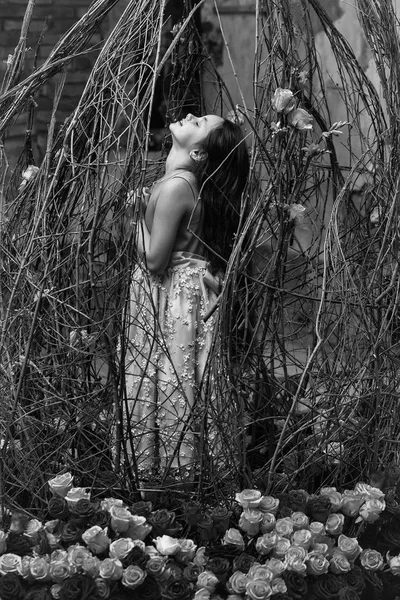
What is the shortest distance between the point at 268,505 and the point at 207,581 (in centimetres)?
22

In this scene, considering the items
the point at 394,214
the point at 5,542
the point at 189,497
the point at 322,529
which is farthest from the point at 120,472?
the point at 394,214

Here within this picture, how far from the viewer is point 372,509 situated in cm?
236

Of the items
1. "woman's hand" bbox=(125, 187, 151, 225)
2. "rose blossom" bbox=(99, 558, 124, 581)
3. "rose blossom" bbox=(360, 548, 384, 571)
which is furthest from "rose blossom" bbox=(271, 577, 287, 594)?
"woman's hand" bbox=(125, 187, 151, 225)

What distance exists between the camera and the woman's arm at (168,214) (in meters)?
2.88

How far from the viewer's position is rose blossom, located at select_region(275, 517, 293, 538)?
2.30 m

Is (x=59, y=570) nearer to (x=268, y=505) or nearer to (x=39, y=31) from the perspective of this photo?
(x=268, y=505)

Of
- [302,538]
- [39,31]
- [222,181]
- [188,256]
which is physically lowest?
[302,538]

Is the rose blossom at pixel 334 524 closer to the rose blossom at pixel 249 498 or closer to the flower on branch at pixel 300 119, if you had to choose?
the rose blossom at pixel 249 498

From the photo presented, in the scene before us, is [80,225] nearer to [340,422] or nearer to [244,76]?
[340,422]

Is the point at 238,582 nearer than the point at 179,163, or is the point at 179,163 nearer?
the point at 238,582

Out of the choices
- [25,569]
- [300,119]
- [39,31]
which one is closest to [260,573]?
[25,569]

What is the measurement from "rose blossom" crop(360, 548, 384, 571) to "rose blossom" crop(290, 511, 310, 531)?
0.50 ft

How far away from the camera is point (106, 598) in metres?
2.19

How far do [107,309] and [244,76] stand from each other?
3.14 m
